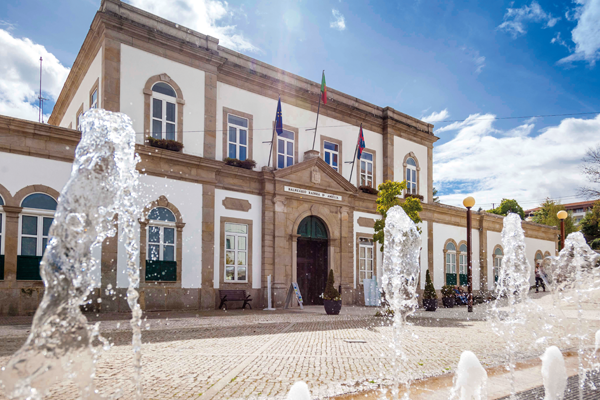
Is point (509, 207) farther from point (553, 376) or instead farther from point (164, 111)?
point (553, 376)

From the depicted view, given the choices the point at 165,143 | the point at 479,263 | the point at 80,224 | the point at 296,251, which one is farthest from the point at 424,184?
the point at 80,224

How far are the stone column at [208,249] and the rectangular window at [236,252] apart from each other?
2.57 feet

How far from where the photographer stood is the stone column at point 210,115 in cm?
1873

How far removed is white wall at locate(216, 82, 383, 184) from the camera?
65.6 ft

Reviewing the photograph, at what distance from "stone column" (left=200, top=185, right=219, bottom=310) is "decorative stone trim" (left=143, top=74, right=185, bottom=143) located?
2.34m

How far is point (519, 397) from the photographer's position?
526cm

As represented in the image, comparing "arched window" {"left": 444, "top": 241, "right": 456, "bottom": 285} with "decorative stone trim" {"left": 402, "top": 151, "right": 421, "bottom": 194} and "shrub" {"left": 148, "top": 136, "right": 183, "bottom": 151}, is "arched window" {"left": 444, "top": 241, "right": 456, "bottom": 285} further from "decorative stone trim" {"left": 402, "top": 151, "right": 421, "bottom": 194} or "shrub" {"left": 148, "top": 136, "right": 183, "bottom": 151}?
"shrub" {"left": 148, "top": 136, "right": 183, "bottom": 151}

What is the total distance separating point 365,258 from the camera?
2428 cm

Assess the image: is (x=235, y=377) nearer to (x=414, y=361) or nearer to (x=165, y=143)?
(x=414, y=361)

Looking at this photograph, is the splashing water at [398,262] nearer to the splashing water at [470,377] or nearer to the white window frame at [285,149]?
the splashing water at [470,377]

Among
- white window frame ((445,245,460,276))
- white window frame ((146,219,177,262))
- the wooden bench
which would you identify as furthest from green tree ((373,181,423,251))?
white window frame ((445,245,460,276))

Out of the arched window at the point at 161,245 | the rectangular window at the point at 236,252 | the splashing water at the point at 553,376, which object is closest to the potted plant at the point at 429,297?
the rectangular window at the point at 236,252

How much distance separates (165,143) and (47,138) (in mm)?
3742

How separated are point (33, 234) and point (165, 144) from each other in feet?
16.8
